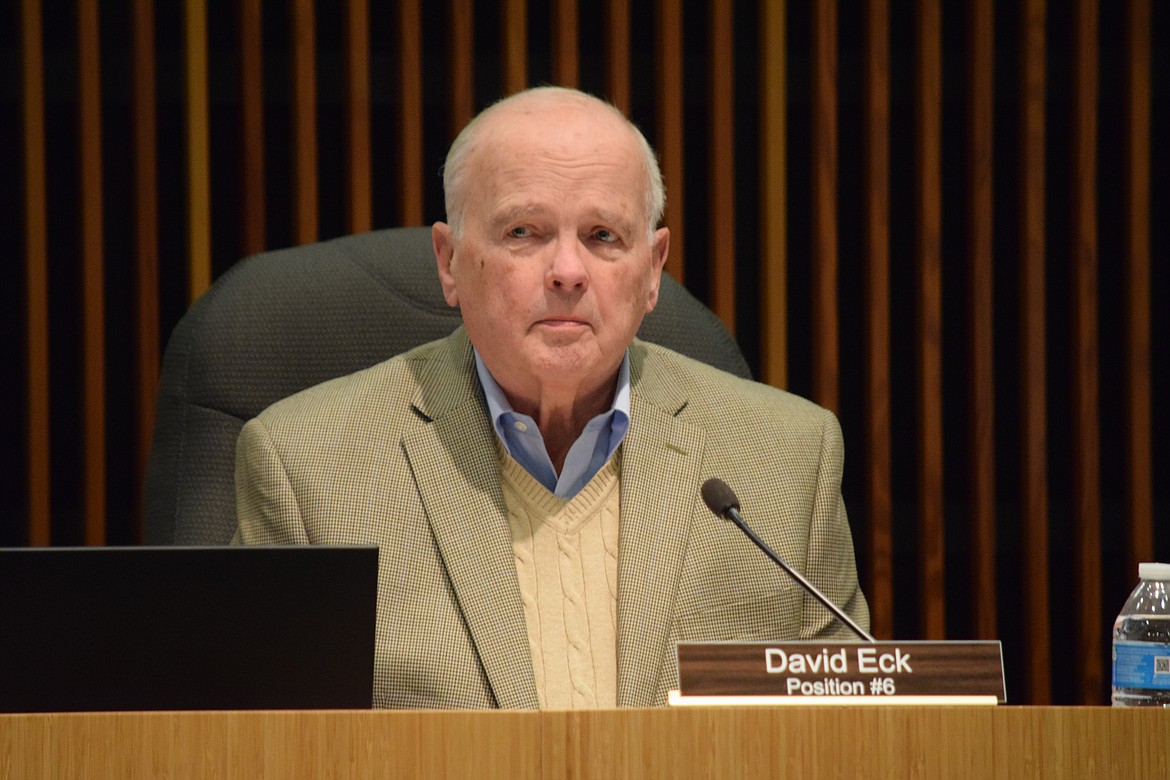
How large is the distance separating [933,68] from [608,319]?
1.54m

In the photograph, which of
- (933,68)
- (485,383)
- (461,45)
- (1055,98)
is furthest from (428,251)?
(1055,98)

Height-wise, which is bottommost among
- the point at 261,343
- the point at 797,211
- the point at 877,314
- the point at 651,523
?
the point at 651,523

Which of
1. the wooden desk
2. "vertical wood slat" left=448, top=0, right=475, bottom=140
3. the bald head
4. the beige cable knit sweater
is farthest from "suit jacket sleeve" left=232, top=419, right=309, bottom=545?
"vertical wood slat" left=448, top=0, right=475, bottom=140

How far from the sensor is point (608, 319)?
1.79m

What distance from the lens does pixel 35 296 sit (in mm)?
2863

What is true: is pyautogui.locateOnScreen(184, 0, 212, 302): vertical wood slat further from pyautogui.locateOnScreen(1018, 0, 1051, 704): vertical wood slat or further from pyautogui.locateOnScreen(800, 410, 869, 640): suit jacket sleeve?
pyautogui.locateOnScreen(1018, 0, 1051, 704): vertical wood slat

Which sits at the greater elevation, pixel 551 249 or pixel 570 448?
pixel 551 249

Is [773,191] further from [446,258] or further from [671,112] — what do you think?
[446,258]

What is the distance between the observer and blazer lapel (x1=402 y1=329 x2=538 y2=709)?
167 cm

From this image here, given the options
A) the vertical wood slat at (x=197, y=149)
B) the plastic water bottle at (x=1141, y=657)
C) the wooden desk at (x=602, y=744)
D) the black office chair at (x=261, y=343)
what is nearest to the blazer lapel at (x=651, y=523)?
the black office chair at (x=261, y=343)

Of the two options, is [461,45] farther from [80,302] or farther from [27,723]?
[27,723]

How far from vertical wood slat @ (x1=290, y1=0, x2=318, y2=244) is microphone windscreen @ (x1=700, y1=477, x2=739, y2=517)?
1.68 metres

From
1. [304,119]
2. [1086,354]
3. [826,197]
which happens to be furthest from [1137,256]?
[304,119]

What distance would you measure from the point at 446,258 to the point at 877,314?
4.47ft
